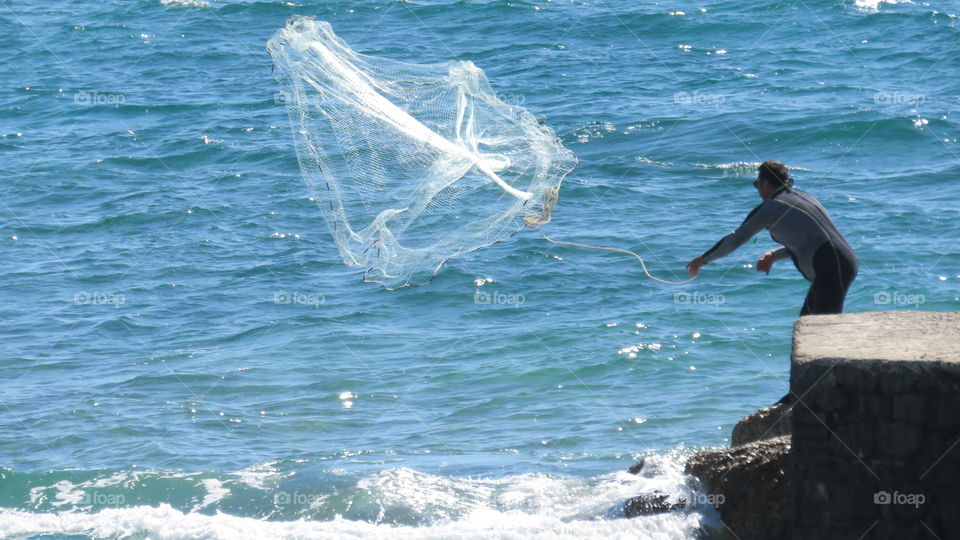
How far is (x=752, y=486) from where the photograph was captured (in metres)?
6.07

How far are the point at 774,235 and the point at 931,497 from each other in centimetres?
213

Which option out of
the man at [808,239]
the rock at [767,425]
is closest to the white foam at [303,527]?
the rock at [767,425]

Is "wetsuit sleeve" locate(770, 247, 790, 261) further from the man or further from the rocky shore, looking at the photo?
the rocky shore

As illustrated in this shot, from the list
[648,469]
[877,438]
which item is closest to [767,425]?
[648,469]

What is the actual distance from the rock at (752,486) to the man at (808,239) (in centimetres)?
104

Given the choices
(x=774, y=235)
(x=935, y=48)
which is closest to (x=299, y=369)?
(x=774, y=235)

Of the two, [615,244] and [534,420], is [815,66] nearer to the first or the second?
[615,244]

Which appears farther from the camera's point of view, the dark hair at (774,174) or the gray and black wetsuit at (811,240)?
the dark hair at (774,174)

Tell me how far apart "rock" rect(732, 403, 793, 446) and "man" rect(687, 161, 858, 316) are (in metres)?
0.64

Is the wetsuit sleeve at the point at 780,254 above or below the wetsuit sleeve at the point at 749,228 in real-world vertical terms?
below

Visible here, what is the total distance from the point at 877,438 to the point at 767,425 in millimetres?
1679

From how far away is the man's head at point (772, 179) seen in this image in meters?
6.95

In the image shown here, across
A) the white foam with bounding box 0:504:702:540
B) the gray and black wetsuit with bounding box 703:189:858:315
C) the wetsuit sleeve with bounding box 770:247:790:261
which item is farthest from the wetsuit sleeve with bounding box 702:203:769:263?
the white foam with bounding box 0:504:702:540

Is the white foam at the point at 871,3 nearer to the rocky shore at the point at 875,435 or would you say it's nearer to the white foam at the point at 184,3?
the white foam at the point at 184,3
